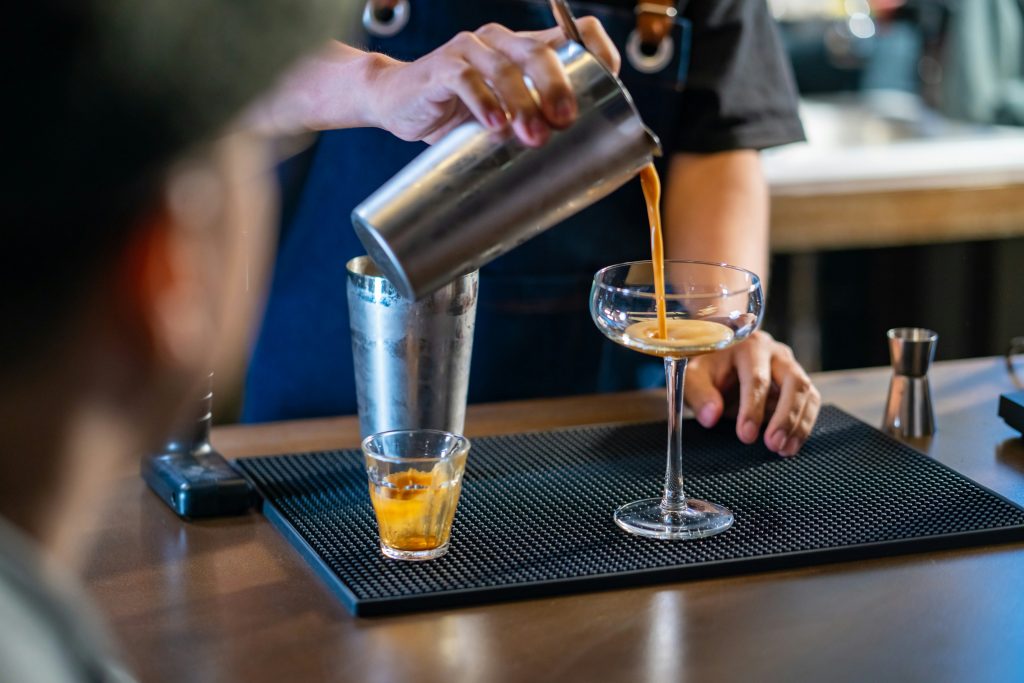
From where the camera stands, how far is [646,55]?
1.92 meters

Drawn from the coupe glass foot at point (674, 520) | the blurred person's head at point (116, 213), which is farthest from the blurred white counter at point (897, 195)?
the blurred person's head at point (116, 213)

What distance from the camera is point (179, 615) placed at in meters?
1.05

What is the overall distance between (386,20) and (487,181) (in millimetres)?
911

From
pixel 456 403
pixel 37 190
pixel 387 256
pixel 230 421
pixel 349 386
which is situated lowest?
pixel 230 421

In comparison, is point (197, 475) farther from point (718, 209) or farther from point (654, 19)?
point (654, 19)

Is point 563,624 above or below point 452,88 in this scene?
below

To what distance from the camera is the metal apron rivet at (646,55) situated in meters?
1.92

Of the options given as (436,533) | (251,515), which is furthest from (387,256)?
(251,515)

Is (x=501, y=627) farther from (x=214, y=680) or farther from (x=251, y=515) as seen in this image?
(x=251, y=515)

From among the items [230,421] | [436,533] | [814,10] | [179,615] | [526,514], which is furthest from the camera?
[814,10]

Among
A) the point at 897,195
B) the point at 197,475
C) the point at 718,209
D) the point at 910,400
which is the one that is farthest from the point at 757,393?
the point at 897,195

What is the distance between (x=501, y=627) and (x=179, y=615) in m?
0.25

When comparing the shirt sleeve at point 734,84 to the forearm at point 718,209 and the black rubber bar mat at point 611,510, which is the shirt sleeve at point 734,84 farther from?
the black rubber bar mat at point 611,510

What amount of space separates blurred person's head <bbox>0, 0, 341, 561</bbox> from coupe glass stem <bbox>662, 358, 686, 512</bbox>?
2.60 ft
